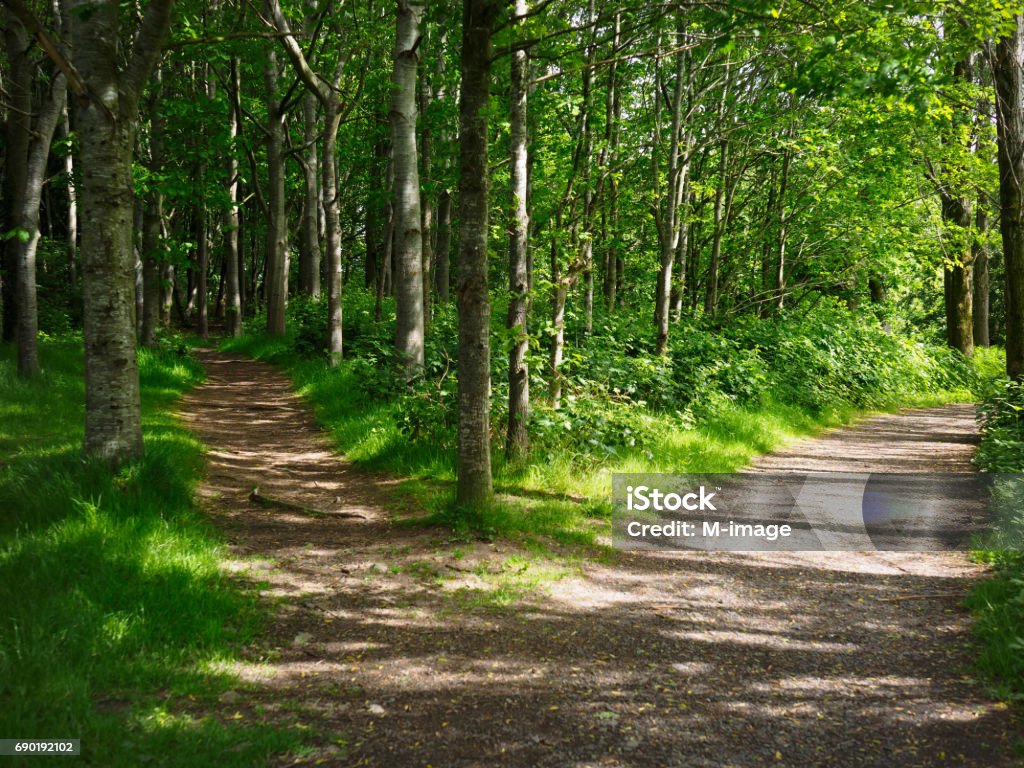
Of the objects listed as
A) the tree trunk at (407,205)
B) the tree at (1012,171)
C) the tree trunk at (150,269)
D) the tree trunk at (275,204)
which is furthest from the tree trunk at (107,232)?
the tree trunk at (275,204)

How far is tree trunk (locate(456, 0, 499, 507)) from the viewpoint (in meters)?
5.75

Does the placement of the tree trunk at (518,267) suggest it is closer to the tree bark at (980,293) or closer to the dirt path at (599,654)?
the dirt path at (599,654)

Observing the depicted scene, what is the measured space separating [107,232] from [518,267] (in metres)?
3.79

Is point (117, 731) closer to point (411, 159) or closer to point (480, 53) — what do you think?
point (480, 53)

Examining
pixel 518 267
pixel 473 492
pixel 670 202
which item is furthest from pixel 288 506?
pixel 670 202

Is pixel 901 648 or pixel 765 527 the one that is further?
pixel 765 527

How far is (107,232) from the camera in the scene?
556 centimetres

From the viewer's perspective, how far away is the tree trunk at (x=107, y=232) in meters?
5.54

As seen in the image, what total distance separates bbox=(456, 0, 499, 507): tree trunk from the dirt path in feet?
2.30

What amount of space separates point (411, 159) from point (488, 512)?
6.42 metres

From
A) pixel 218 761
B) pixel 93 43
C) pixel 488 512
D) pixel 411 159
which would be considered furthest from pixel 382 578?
pixel 411 159

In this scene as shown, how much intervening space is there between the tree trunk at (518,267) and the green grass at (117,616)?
10.7 ft

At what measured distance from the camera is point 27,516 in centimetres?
497

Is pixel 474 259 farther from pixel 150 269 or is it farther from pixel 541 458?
pixel 150 269
